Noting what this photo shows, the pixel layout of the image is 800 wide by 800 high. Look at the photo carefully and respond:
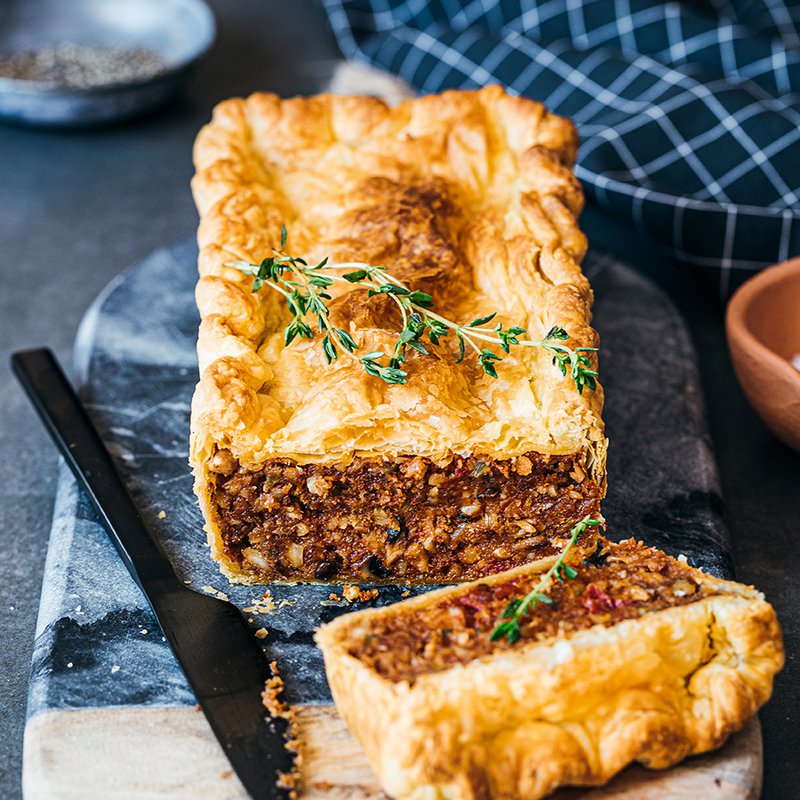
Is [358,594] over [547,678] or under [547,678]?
under

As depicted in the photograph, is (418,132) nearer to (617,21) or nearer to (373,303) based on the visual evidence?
(373,303)

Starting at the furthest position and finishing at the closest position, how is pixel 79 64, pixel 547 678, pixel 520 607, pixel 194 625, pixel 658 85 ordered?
1. pixel 79 64
2. pixel 658 85
3. pixel 194 625
4. pixel 520 607
5. pixel 547 678

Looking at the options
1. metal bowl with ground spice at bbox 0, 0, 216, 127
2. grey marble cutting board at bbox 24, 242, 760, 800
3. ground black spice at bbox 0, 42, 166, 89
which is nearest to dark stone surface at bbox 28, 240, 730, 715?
grey marble cutting board at bbox 24, 242, 760, 800

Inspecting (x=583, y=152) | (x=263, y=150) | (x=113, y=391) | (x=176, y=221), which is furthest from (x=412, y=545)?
(x=176, y=221)

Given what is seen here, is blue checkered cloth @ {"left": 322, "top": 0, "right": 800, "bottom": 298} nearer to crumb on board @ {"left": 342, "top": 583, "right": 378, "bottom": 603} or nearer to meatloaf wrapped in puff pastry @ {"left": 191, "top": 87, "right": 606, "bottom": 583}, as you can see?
meatloaf wrapped in puff pastry @ {"left": 191, "top": 87, "right": 606, "bottom": 583}

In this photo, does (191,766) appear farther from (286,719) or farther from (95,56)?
(95,56)

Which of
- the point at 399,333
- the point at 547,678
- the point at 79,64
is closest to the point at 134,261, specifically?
the point at 79,64
